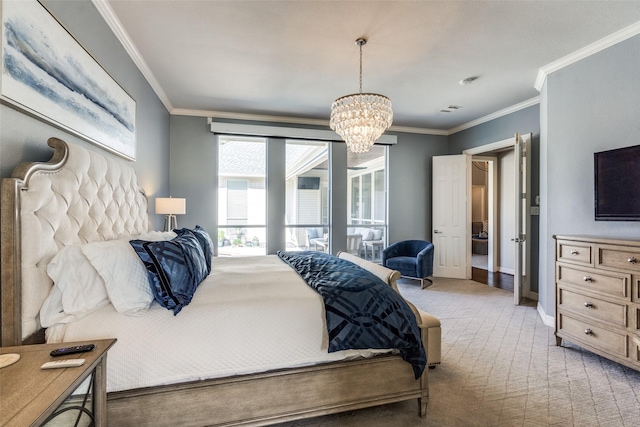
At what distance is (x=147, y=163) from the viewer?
3.39 meters

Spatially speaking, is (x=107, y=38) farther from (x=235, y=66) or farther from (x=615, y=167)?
(x=615, y=167)

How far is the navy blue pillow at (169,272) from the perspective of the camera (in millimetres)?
1580

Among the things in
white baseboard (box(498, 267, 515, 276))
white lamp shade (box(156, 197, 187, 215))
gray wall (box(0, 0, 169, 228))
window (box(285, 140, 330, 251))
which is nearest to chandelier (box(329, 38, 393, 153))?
gray wall (box(0, 0, 169, 228))

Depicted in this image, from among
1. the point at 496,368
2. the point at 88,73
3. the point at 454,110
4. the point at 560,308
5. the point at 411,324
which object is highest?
the point at 454,110

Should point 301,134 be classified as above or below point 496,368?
above

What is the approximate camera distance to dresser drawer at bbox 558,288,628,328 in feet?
7.14

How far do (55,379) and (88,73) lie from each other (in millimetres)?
1940

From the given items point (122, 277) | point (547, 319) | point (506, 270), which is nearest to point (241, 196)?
point (122, 277)

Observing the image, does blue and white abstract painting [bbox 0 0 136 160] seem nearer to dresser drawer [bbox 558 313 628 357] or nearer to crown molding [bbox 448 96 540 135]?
dresser drawer [bbox 558 313 628 357]

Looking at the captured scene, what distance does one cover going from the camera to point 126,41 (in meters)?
2.61

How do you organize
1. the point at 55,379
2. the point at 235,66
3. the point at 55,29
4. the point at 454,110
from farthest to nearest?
the point at 454,110 < the point at 235,66 < the point at 55,29 < the point at 55,379

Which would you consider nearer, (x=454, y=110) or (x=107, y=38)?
(x=107, y=38)

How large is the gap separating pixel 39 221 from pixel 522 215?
A: 4786 millimetres

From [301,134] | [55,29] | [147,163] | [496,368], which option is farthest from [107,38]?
[496,368]
